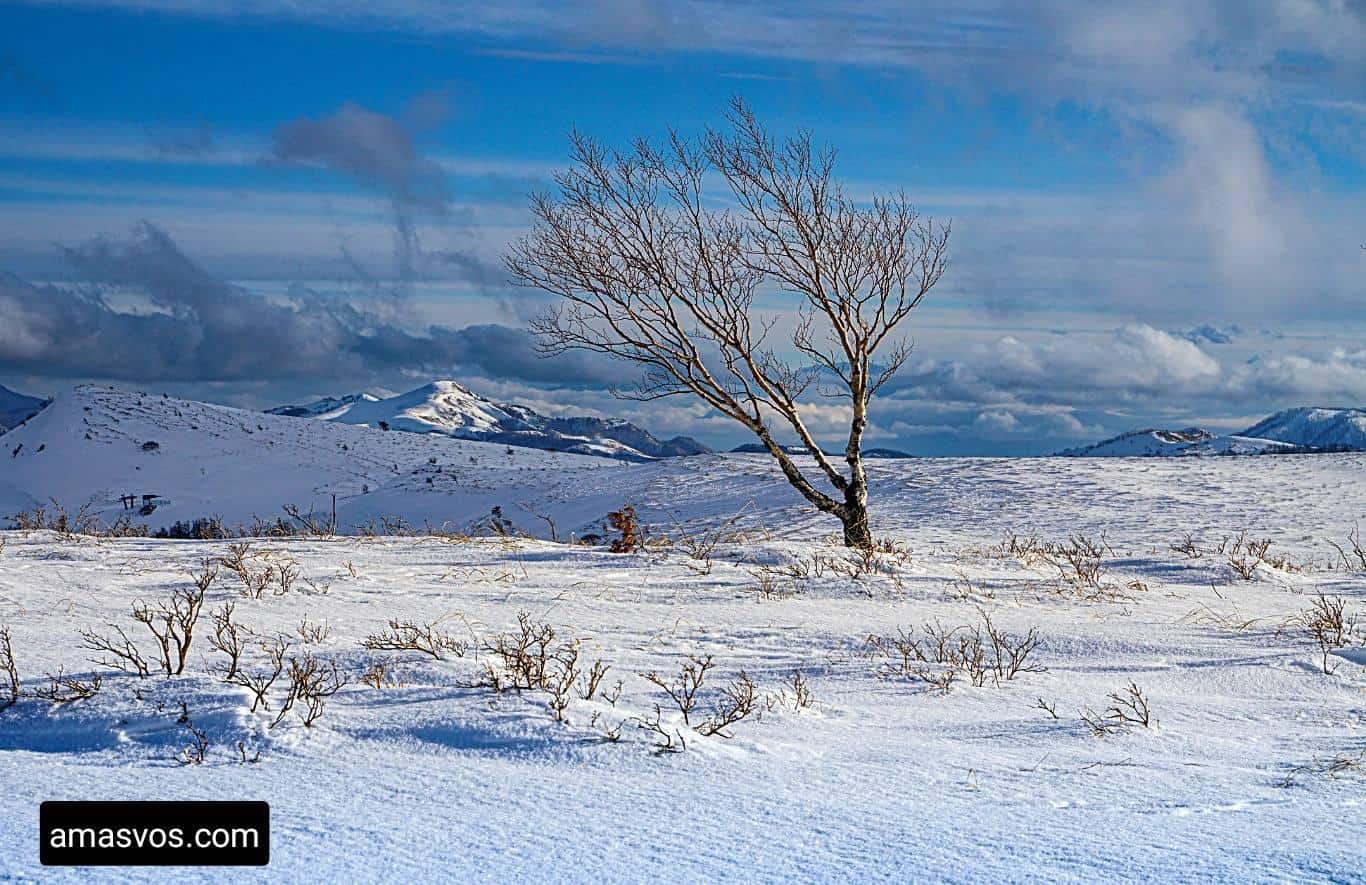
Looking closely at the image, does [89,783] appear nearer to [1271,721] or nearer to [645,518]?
[1271,721]

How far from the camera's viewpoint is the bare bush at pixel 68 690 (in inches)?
160

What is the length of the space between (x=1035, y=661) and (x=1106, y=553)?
6861 mm

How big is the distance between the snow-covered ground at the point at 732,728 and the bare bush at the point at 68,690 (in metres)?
0.05

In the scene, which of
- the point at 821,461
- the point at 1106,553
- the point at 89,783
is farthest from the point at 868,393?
the point at 89,783

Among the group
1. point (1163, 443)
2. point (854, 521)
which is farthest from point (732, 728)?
point (1163, 443)

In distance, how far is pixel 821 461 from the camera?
11.2m

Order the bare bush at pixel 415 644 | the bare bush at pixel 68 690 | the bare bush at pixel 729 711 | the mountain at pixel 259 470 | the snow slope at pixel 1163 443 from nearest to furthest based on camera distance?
the bare bush at pixel 729 711 < the bare bush at pixel 68 690 < the bare bush at pixel 415 644 < the mountain at pixel 259 470 < the snow slope at pixel 1163 443

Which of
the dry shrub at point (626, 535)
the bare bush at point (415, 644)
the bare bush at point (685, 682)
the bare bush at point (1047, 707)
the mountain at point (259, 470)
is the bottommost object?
the bare bush at point (1047, 707)

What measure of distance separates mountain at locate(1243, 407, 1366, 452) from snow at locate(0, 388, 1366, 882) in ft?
458

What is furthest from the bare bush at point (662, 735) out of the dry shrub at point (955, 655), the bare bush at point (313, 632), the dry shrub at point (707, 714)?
the bare bush at point (313, 632)

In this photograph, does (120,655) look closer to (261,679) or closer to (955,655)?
(261,679)

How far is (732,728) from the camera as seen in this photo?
4.02 m

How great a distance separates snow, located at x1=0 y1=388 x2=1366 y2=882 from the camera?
2.54 metres

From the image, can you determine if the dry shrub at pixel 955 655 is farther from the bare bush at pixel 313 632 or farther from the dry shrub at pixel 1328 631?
the bare bush at pixel 313 632
